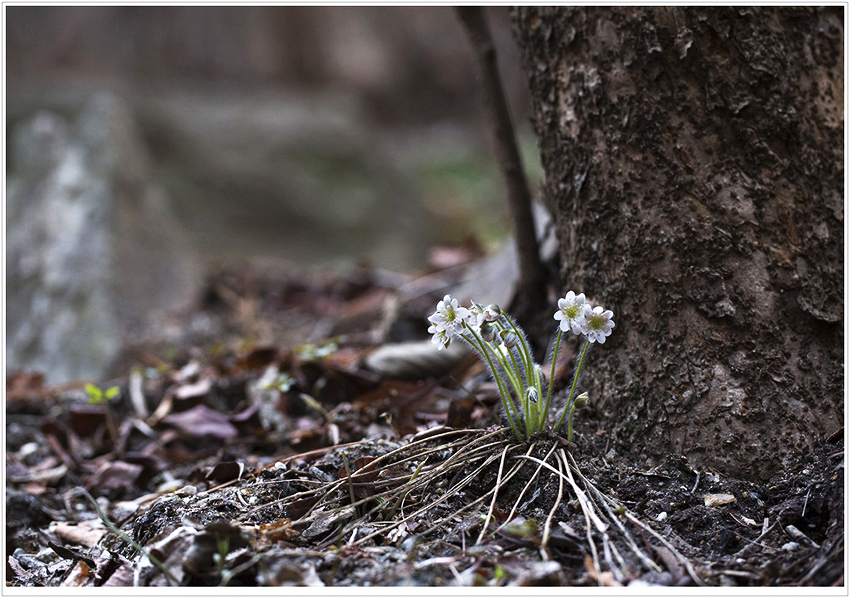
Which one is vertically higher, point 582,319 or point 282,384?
point 582,319

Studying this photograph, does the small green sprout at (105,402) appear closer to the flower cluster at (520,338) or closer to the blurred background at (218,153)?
the blurred background at (218,153)

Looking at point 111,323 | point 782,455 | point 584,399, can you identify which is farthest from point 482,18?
point 111,323

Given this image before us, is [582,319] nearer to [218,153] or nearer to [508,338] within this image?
[508,338]

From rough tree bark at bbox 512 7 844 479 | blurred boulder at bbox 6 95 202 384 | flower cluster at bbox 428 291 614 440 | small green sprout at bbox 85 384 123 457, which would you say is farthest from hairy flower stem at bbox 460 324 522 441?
blurred boulder at bbox 6 95 202 384

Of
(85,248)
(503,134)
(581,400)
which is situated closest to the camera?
(581,400)

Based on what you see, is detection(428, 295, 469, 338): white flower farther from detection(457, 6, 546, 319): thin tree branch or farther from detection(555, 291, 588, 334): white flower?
detection(457, 6, 546, 319): thin tree branch

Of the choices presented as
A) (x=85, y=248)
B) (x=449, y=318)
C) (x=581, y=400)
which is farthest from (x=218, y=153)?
A: (x=581, y=400)
